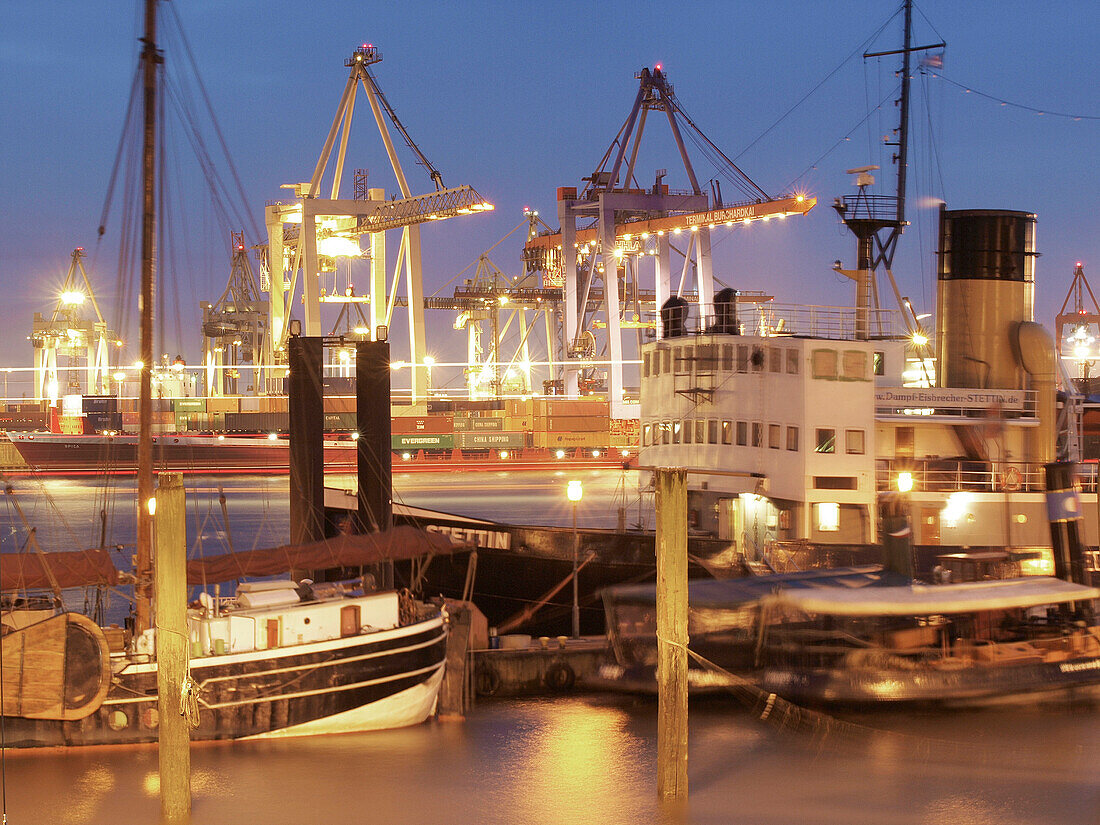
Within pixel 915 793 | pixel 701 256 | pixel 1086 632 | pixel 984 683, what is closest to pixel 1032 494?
pixel 1086 632

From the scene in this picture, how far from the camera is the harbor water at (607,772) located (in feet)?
43.1

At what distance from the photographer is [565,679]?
683 inches

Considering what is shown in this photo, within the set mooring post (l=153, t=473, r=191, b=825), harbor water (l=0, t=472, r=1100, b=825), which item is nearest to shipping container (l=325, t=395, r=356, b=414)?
harbor water (l=0, t=472, r=1100, b=825)

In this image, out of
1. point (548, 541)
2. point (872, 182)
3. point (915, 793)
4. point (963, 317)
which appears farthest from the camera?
point (872, 182)

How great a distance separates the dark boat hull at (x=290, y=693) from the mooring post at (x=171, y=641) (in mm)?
2477

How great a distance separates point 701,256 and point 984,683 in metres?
42.7

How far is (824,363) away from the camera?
20.2 m

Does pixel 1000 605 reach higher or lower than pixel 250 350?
lower

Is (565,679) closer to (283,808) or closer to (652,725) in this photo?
(652,725)

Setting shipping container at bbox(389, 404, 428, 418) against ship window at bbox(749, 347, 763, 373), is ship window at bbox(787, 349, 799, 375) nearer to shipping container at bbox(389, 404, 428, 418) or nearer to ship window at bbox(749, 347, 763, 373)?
ship window at bbox(749, 347, 763, 373)

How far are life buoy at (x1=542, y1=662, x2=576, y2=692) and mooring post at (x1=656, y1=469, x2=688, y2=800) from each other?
545cm

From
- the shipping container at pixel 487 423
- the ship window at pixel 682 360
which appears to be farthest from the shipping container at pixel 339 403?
the ship window at pixel 682 360

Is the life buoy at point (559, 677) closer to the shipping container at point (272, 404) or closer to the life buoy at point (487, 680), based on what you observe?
the life buoy at point (487, 680)

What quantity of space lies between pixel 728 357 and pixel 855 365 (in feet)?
7.90
